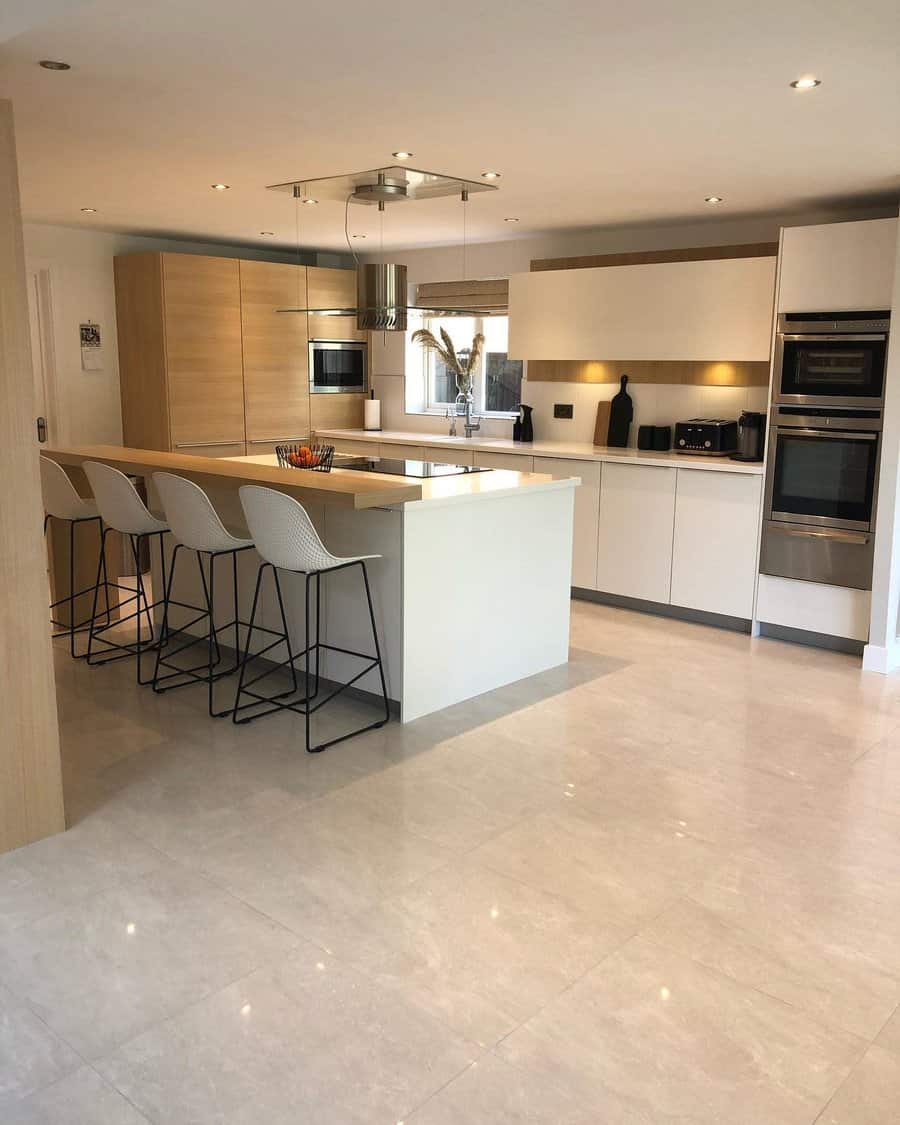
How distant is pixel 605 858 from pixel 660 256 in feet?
13.6

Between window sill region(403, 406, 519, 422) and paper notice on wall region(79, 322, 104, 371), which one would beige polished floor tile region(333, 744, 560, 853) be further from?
paper notice on wall region(79, 322, 104, 371)

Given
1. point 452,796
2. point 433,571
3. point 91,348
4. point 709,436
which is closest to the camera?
point 452,796

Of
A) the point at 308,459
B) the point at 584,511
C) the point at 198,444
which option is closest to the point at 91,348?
the point at 198,444

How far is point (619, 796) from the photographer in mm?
3279

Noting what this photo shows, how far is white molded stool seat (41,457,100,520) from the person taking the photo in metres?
4.59

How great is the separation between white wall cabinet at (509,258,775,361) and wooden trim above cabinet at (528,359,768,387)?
0.20m

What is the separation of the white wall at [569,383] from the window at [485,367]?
19 cm

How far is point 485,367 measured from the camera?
725cm

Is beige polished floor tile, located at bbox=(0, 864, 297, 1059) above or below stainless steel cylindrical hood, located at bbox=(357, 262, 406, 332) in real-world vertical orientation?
below

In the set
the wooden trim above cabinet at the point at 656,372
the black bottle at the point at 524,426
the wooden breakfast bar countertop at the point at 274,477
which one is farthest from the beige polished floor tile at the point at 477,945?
the black bottle at the point at 524,426

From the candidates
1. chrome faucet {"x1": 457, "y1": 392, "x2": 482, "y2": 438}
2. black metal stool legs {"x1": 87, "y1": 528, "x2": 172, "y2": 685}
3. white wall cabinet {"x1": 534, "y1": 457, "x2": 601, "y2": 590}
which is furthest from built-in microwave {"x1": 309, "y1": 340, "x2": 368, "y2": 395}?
black metal stool legs {"x1": 87, "y1": 528, "x2": 172, "y2": 685}

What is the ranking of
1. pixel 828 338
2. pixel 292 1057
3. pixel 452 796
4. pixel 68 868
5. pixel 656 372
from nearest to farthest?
1. pixel 292 1057
2. pixel 68 868
3. pixel 452 796
4. pixel 828 338
5. pixel 656 372

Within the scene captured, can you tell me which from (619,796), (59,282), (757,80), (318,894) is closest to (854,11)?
(757,80)

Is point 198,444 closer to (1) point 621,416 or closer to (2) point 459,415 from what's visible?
(2) point 459,415
